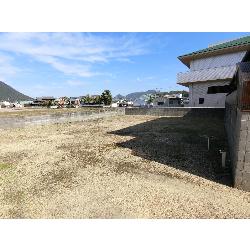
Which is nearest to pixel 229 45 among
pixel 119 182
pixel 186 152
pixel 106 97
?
pixel 186 152

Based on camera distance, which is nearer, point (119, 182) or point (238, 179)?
point (238, 179)

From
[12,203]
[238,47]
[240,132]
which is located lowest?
[12,203]

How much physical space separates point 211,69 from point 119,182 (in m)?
26.3

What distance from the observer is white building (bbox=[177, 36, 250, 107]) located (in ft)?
93.8

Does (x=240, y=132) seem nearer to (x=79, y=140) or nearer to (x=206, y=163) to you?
(x=206, y=163)

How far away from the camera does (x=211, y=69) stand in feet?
99.6

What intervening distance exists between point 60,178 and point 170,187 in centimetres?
390

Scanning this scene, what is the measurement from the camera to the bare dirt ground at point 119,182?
628cm

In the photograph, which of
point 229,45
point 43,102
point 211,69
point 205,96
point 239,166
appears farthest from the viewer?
point 43,102

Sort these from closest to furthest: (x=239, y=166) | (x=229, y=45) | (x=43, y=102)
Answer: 1. (x=239, y=166)
2. (x=229, y=45)
3. (x=43, y=102)

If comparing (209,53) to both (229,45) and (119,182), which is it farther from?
(119,182)

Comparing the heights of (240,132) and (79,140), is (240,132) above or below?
above

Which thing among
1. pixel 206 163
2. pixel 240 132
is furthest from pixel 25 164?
pixel 240 132
